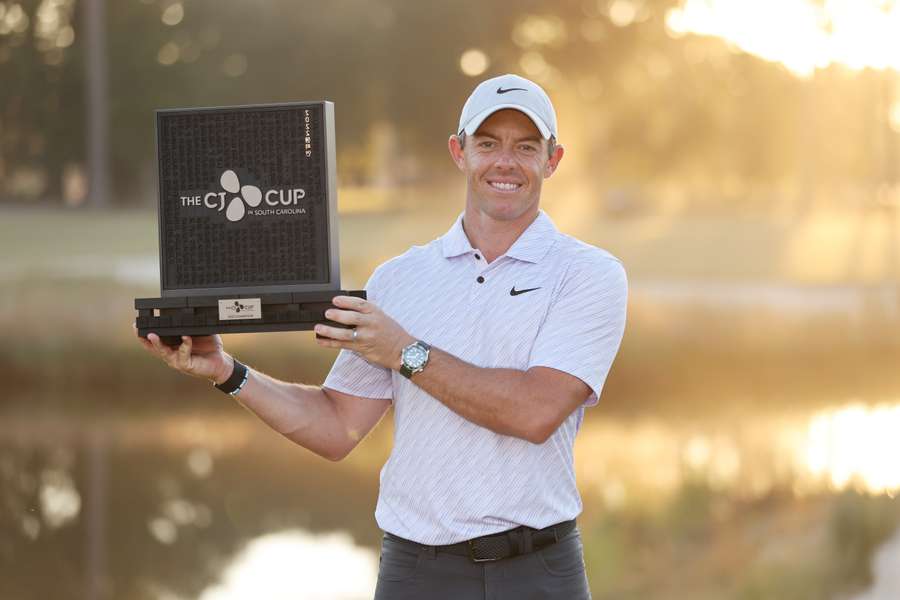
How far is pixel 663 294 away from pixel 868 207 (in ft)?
9.47

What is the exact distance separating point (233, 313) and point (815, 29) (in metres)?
14.7

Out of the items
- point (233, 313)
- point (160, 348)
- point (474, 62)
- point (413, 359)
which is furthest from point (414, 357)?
point (474, 62)

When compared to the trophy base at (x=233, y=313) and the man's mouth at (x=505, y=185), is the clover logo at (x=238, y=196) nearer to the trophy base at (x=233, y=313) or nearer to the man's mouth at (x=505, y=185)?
the trophy base at (x=233, y=313)

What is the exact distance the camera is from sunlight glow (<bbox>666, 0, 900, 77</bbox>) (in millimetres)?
15359

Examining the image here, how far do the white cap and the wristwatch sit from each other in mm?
354

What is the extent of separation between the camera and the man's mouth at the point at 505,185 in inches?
80.8

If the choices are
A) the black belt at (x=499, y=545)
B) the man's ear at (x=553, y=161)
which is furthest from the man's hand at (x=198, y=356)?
the man's ear at (x=553, y=161)

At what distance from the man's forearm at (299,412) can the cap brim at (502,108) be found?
48 centimetres

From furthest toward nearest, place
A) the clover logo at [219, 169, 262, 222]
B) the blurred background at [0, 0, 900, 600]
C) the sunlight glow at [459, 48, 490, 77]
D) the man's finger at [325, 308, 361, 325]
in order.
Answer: the sunlight glow at [459, 48, 490, 77] < the blurred background at [0, 0, 900, 600] < the clover logo at [219, 169, 262, 222] < the man's finger at [325, 308, 361, 325]

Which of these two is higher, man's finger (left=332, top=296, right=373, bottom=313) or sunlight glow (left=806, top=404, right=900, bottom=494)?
man's finger (left=332, top=296, right=373, bottom=313)

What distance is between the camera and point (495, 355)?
202 centimetres

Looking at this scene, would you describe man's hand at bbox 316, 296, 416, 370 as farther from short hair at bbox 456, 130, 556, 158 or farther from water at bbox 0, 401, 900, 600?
water at bbox 0, 401, 900, 600

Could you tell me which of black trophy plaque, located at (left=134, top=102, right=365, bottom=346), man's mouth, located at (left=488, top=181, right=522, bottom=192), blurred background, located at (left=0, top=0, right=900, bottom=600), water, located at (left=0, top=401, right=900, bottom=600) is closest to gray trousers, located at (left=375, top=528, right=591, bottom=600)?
black trophy plaque, located at (left=134, top=102, right=365, bottom=346)

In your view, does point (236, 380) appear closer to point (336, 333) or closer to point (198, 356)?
point (198, 356)
